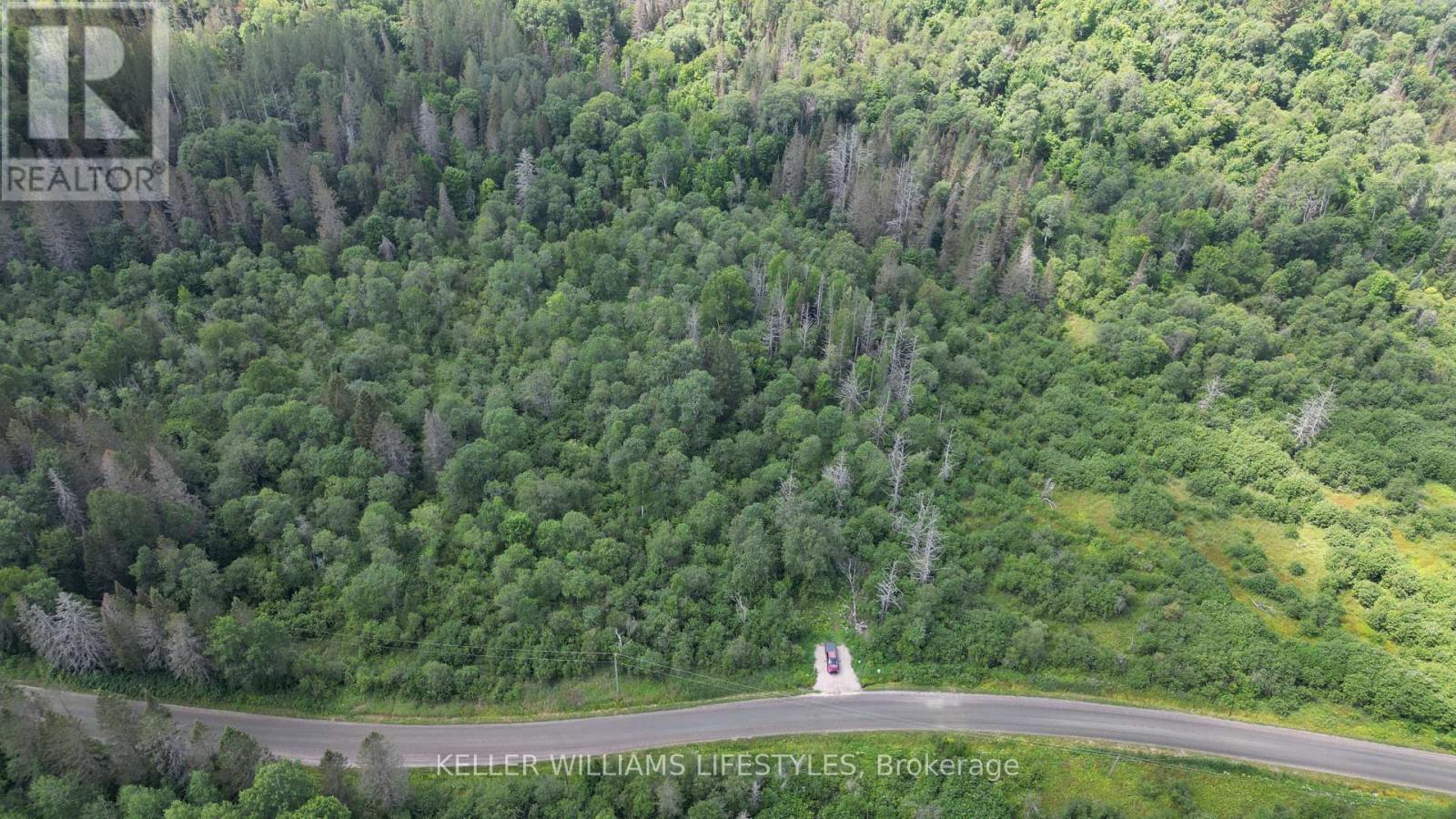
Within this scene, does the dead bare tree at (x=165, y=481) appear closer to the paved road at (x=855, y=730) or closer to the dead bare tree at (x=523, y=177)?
the paved road at (x=855, y=730)

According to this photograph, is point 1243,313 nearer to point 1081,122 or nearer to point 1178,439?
point 1178,439

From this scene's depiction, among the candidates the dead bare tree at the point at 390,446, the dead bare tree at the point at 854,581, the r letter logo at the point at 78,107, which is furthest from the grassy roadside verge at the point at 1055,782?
the r letter logo at the point at 78,107

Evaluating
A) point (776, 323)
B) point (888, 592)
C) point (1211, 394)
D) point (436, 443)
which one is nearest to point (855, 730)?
point (888, 592)

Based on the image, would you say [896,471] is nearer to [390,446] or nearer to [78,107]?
[390,446]

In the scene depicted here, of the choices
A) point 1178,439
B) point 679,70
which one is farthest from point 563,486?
point 679,70

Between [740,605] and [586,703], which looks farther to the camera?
[740,605]

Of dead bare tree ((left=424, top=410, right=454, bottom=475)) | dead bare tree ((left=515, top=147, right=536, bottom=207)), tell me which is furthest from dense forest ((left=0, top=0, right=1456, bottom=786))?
dead bare tree ((left=515, top=147, right=536, bottom=207))
